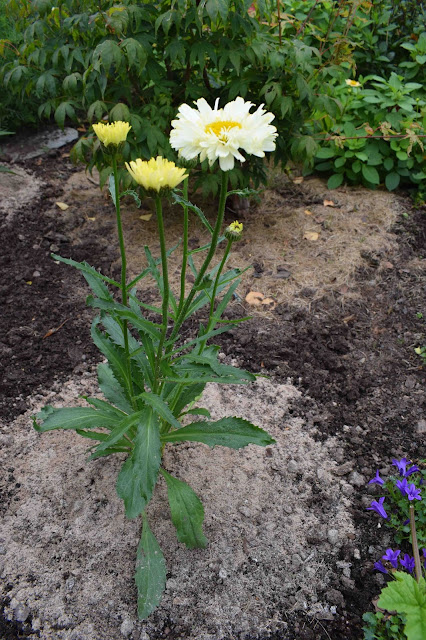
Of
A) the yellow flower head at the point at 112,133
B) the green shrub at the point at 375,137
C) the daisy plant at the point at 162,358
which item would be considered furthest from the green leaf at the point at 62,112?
the yellow flower head at the point at 112,133

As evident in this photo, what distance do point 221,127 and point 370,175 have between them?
303 centimetres

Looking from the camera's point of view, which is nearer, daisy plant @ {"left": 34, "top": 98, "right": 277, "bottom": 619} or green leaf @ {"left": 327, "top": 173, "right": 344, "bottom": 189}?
daisy plant @ {"left": 34, "top": 98, "right": 277, "bottom": 619}

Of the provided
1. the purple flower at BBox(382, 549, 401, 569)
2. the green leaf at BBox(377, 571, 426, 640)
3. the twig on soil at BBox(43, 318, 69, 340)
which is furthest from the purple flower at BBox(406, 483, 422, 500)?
the twig on soil at BBox(43, 318, 69, 340)

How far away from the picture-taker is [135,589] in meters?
1.90

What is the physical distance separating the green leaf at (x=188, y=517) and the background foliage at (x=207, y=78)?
216 centimetres

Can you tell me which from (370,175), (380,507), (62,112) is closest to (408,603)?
(380,507)

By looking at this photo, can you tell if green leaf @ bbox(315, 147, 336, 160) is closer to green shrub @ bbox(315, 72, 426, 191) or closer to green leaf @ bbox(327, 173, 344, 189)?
green shrub @ bbox(315, 72, 426, 191)

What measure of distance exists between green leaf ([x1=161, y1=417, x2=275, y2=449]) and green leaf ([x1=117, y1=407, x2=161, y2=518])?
0.88 ft

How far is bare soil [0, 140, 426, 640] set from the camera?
6.17 ft

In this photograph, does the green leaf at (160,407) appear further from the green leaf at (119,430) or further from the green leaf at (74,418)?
the green leaf at (74,418)

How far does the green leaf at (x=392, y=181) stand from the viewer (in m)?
4.16


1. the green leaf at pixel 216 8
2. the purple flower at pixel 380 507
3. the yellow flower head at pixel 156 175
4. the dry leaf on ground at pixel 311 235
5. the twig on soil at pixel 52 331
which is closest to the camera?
the yellow flower head at pixel 156 175

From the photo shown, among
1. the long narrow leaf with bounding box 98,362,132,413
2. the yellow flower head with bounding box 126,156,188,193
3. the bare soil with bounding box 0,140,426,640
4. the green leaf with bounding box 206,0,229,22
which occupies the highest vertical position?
the green leaf with bounding box 206,0,229,22

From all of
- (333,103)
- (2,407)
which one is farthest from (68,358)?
(333,103)
